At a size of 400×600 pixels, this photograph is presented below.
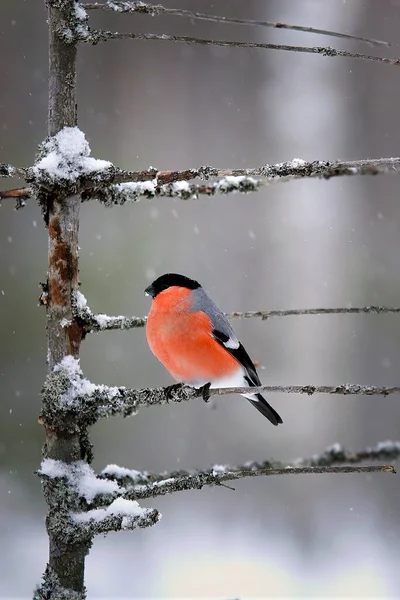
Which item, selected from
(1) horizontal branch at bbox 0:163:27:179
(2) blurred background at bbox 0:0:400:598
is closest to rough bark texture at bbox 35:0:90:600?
(1) horizontal branch at bbox 0:163:27:179

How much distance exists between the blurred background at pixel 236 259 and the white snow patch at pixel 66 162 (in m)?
3.92

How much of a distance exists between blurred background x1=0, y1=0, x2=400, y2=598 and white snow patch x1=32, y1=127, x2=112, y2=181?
3917 mm

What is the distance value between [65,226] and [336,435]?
4.85 meters

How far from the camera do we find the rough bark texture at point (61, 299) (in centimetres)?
185

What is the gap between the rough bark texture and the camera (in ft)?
6.06

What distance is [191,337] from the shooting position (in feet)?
7.87

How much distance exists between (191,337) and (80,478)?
678mm

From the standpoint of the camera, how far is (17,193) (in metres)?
1.91

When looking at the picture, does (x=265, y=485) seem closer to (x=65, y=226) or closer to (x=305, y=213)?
(x=305, y=213)

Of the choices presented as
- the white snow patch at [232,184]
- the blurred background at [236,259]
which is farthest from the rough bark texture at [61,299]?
the blurred background at [236,259]

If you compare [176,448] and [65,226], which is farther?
[176,448]

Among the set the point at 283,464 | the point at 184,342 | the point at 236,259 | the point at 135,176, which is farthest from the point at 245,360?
the point at 236,259

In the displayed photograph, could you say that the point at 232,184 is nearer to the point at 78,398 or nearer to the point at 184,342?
the point at 184,342

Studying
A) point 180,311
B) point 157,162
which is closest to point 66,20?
point 180,311
